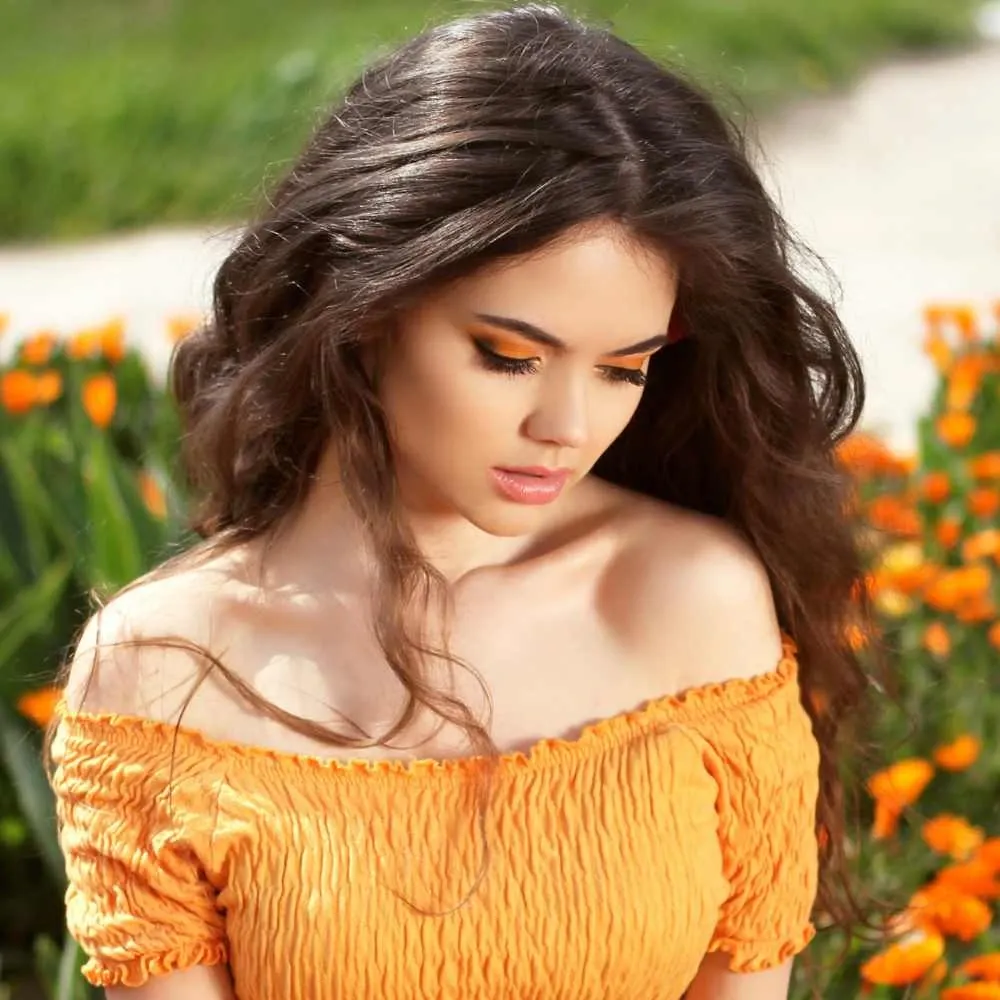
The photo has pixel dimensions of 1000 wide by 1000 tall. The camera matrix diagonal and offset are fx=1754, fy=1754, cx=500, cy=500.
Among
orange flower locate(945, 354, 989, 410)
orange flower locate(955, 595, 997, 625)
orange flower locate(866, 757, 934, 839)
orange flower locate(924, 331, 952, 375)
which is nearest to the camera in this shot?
orange flower locate(866, 757, 934, 839)

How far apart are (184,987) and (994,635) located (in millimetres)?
1394

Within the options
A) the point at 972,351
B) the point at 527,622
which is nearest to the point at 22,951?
the point at 527,622

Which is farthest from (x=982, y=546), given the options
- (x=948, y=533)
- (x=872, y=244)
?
(x=872, y=244)

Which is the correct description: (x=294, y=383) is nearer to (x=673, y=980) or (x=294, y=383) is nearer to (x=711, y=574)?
(x=711, y=574)

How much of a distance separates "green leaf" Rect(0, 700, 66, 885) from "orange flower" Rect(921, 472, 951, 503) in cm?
148

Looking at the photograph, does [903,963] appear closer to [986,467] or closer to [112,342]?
[986,467]

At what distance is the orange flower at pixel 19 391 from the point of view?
3109 millimetres

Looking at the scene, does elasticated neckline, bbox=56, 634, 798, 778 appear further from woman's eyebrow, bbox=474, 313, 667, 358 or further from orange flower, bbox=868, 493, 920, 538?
orange flower, bbox=868, 493, 920, 538

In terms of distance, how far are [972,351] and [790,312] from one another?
1962 millimetres

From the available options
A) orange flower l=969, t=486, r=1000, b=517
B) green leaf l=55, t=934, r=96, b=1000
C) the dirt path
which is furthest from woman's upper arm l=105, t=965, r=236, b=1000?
the dirt path

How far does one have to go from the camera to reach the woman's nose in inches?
56.7

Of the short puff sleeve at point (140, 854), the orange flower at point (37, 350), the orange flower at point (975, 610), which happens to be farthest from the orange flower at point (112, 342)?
the short puff sleeve at point (140, 854)

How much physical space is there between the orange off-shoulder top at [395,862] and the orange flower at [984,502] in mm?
1300

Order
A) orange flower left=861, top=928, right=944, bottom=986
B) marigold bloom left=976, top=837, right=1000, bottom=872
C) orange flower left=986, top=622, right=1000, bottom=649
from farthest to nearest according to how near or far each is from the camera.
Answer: orange flower left=986, top=622, right=1000, bottom=649 < marigold bloom left=976, top=837, right=1000, bottom=872 < orange flower left=861, top=928, right=944, bottom=986
